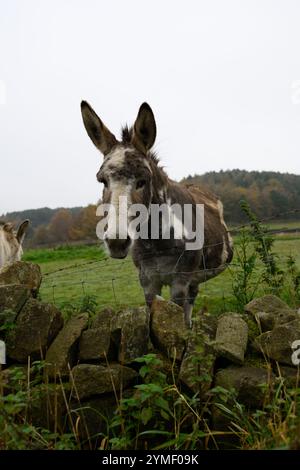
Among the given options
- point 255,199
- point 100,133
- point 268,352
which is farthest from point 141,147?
point 255,199

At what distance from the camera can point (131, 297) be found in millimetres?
9977

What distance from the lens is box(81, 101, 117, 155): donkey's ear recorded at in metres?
4.37

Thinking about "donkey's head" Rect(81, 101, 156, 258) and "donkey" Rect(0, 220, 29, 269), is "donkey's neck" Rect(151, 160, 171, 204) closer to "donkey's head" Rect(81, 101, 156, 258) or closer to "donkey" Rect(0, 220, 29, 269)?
"donkey's head" Rect(81, 101, 156, 258)

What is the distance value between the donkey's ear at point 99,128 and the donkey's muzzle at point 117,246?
4.37 ft

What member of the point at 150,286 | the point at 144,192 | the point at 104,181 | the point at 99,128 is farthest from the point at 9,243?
the point at 144,192

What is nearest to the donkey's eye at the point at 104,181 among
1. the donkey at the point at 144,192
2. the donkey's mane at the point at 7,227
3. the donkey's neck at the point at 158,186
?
the donkey at the point at 144,192

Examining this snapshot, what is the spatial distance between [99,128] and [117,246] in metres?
1.60

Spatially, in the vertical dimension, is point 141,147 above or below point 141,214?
above

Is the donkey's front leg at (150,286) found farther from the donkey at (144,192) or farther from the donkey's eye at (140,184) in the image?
the donkey's eye at (140,184)

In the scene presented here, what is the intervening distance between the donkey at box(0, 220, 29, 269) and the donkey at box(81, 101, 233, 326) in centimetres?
364

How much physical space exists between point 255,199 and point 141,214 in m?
25.2

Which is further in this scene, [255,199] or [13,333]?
[255,199]
